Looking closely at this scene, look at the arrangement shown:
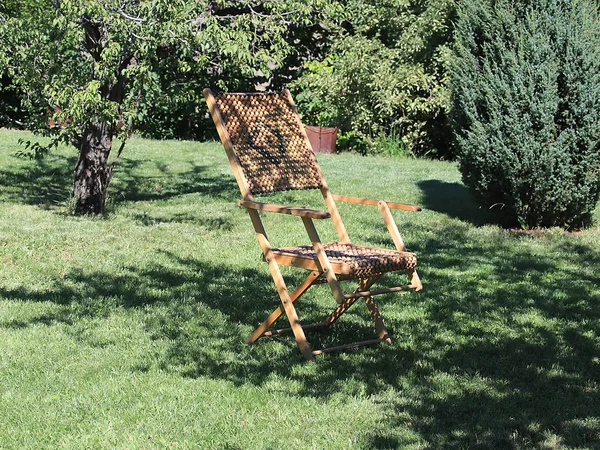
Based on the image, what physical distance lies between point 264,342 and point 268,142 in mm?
1209

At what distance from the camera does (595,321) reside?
5730 mm

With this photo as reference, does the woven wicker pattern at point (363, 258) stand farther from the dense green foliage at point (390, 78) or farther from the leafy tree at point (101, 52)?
the dense green foliage at point (390, 78)

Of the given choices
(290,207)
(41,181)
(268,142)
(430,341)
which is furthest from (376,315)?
(41,181)

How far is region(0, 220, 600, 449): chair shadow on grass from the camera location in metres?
4.03

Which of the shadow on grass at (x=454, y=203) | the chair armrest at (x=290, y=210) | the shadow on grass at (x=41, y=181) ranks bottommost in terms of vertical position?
the shadow on grass at (x=41, y=181)

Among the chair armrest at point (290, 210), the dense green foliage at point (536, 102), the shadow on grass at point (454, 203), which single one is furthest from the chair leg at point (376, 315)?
the shadow on grass at point (454, 203)

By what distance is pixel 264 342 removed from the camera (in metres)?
5.12

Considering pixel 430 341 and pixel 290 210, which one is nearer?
pixel 290 210

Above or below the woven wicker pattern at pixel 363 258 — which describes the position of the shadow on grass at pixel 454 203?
below

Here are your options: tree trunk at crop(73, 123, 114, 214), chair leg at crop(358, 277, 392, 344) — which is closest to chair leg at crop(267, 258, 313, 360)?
chair leg at crop(358, 277, 392, 344)

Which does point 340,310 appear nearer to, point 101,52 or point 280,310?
point 280,310

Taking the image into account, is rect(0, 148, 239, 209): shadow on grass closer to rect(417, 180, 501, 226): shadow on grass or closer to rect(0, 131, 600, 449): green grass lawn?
rect(0, 131, 600, 449): green grass lawn

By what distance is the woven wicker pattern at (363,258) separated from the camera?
4.61 metres

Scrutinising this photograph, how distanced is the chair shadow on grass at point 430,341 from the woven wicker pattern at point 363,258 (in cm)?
52
